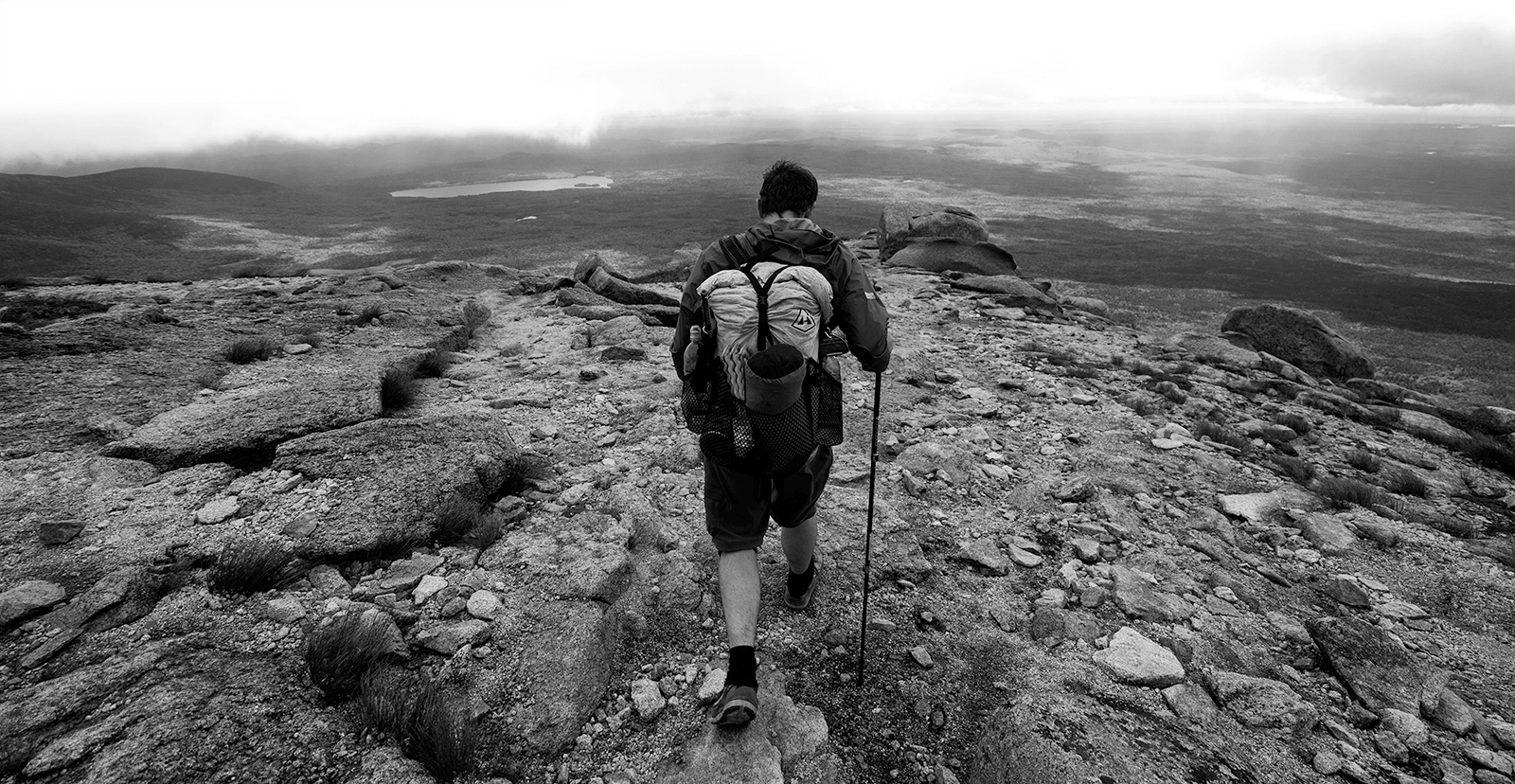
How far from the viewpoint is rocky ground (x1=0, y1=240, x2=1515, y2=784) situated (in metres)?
3.26

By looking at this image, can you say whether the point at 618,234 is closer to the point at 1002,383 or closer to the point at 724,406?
the point at 1002,383

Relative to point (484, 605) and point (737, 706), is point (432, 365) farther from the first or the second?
point (737, 706)

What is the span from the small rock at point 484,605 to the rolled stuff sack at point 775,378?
2416 millimetres

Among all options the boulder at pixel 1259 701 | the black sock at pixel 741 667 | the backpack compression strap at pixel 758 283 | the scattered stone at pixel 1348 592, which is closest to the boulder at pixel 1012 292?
the scattered stone at pixel 1348 592

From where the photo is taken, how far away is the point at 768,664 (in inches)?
158

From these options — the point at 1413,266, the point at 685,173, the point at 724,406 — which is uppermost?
the point at 685,173

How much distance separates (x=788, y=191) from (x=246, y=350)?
8.44 meters

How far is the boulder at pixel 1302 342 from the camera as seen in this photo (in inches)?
591

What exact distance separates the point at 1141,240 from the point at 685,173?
373ft

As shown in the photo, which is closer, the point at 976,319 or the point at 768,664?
the point at 768,664

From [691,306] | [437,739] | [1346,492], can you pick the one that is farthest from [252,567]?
[1346,492]

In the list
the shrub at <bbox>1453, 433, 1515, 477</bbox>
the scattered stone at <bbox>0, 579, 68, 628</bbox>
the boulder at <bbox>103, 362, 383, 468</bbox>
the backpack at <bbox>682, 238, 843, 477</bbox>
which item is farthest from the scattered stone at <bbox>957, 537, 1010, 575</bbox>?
the shrub at <bbox>1453, 433, 1515, 477</bbox>

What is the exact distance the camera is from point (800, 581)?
4.41 metres

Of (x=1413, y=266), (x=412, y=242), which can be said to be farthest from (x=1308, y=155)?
(x=412, y=242)
